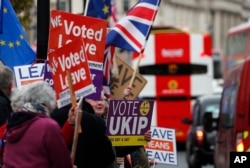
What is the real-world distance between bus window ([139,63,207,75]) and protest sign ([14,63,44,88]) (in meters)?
25.2

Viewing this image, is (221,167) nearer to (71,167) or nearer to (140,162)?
(140,162)

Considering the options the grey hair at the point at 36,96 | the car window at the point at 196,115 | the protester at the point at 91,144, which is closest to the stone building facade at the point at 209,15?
the car window at the point at 196,115

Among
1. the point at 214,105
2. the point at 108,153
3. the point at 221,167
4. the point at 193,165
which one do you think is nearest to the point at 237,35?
the point at 214,105

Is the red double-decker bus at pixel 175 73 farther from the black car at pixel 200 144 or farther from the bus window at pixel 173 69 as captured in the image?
the black car at pixel 200 144

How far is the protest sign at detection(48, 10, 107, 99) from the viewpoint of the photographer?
10.4m

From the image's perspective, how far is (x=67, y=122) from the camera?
9.05 m

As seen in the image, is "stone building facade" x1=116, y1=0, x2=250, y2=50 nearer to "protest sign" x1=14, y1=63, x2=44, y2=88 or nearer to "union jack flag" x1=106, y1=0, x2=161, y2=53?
"union jack flag" x1=106, y1=0, x2=161, y2=53

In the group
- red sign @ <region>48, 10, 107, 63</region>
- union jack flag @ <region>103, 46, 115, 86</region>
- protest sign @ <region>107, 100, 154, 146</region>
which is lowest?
protest sign @ <region>107, 100, 154, 146</region>

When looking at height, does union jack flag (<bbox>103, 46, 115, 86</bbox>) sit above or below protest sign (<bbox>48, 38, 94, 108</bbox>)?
below

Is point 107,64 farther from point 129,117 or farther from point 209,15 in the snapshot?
point 209,15

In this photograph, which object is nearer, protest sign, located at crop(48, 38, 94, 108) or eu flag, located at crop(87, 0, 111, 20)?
protest sign, located at crop(48, 38, 94, 108)

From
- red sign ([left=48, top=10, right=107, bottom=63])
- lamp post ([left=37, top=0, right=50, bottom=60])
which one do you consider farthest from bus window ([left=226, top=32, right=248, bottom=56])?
red sign ([left=48, top=10, right=107, bottom=63])

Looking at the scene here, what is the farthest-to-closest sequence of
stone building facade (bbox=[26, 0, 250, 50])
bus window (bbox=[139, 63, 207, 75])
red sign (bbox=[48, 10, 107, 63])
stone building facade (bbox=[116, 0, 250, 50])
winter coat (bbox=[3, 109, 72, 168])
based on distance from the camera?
stone building facade (bbox=[116, 0, 250, 50]) → stone building facade (bbox=[26, 0, 250, 50]) → bus window (bbox=[139, 63, 207, 75]) → red sign (bbox=[48, 10, 107, 63]) → winter coat (bbox=[3, 109, 72, 168])

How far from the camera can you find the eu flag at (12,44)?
12.5m
